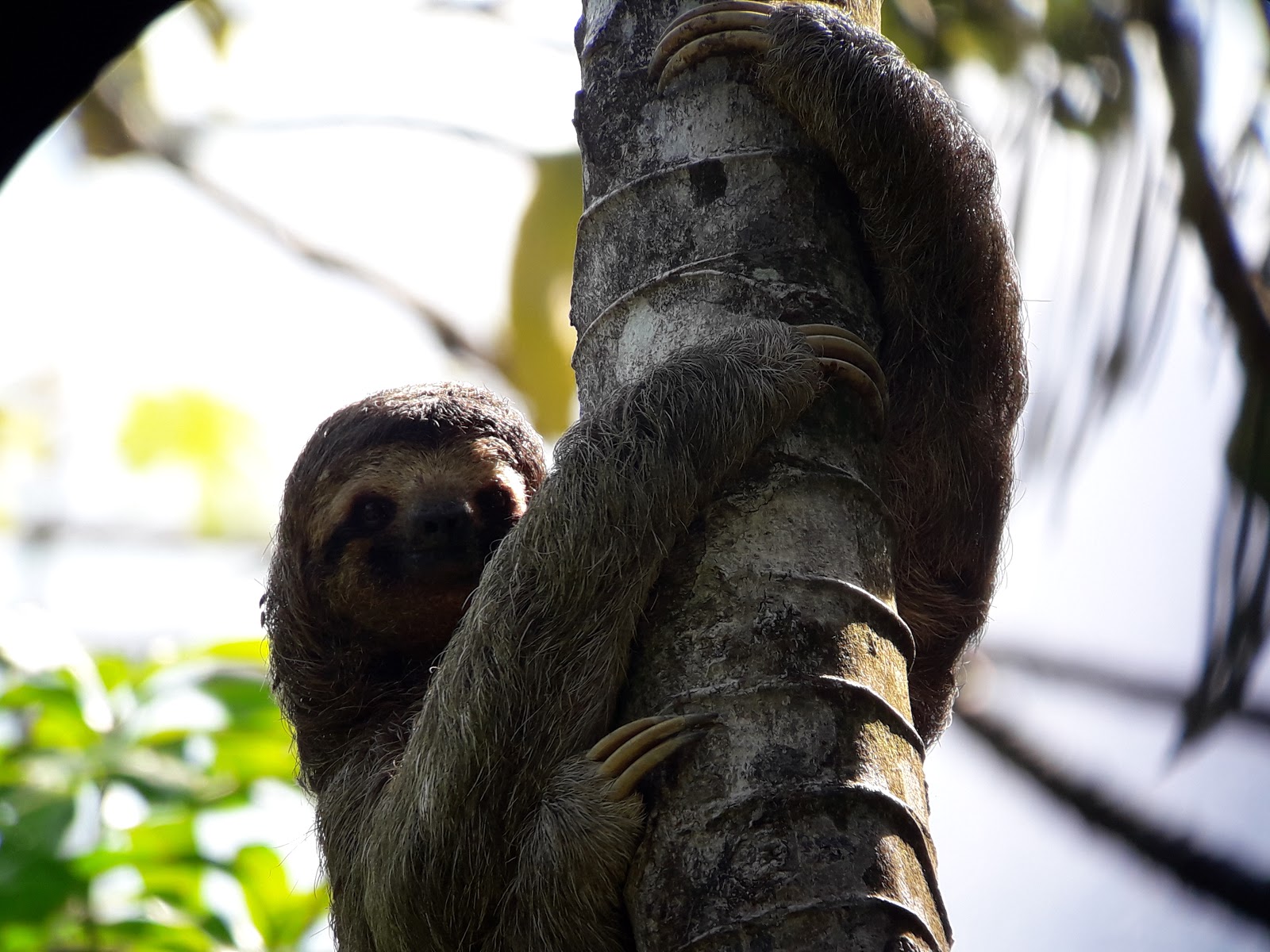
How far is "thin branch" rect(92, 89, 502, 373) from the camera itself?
42.3 ft

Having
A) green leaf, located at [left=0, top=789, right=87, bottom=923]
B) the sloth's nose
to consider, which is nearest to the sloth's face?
the sloth's nose

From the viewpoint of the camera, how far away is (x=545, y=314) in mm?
10031

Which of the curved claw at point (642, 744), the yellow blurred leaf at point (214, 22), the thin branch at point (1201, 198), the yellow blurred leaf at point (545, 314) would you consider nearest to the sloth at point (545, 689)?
the curved claw at point (642, 744)

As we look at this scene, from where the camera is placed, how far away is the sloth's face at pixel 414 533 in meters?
4.96

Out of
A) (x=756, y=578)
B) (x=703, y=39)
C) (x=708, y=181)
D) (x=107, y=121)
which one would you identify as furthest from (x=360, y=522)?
(x=107, y=121)

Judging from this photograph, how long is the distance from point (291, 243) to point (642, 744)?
1149 centimetres

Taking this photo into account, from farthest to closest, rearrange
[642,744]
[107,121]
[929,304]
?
[107,121] < [929,304] < [642,744]

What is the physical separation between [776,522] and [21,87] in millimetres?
1854

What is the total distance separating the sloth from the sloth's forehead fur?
0.13 meters

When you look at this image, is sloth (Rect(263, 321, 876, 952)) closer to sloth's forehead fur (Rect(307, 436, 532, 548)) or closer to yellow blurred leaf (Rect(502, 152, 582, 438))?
sloth's forehead fur (Rect(307, 436, 532, 548))

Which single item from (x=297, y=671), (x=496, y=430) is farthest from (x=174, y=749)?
(x=496, y=430)

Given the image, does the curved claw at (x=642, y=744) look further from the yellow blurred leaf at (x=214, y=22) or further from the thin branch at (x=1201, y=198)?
the yellow blurred leaf at (x=214, y=22)

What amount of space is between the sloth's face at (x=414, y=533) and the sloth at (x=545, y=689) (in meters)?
0.01

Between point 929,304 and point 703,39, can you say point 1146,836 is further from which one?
point 703,39
